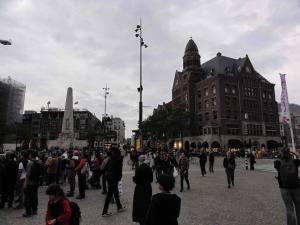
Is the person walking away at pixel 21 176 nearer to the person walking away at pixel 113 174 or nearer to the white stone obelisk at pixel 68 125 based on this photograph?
the person walking away at pixel 113 174

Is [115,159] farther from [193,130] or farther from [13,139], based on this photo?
[13,139]

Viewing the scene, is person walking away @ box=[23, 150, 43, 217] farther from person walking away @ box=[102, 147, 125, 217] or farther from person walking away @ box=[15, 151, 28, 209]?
person walking away @ box=[102, 147, 125, 217]

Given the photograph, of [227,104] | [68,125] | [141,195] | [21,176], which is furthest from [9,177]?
[227,104]

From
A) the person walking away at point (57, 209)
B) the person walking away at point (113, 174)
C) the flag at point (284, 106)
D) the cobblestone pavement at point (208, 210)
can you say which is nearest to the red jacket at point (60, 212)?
the person walking away at point (57, 209)

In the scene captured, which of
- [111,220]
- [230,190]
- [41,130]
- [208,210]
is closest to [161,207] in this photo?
[111,220]

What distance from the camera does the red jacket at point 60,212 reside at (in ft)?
14.8

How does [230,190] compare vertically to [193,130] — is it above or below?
below

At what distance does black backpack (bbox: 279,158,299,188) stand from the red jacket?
5087 mm

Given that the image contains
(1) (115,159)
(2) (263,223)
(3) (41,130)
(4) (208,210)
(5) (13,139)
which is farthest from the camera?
(3) (41,130)

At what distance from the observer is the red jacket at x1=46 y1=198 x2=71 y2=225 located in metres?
4.50

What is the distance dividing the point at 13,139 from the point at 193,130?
58.1 meters

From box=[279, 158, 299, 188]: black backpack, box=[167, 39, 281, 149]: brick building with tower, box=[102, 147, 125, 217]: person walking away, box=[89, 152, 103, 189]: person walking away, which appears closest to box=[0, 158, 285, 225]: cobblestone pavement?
box=[102, 147, 125, 217]: person walking away

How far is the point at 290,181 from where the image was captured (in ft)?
21.7

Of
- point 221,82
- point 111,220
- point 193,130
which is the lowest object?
point 111,220
